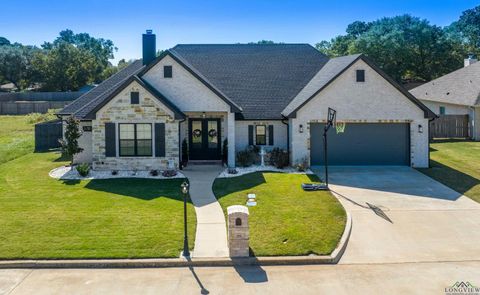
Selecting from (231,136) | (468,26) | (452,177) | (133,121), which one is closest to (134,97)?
(133,121)

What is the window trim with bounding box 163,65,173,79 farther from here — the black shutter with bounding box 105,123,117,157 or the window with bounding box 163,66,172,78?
the black shutter with bounding box 105,123,117,157

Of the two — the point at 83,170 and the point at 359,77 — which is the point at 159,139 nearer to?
the point at 83,170

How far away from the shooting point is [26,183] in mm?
19250

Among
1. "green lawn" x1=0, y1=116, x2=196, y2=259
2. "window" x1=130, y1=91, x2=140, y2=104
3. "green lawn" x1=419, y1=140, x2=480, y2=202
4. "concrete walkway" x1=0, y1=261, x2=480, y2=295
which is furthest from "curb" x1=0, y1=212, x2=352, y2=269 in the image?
"window" x1=130, y1=91, x2=140, y2=104

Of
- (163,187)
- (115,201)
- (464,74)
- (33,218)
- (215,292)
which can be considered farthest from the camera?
(464,74)

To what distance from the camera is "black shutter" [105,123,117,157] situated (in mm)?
21203

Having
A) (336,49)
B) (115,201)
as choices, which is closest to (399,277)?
(115,201)

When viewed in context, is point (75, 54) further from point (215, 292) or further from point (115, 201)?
point (215, 292)

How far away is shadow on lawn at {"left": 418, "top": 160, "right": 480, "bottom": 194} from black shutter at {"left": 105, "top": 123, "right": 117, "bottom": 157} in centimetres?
1426

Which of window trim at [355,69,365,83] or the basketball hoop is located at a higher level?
window trim at [355,69,365,83]

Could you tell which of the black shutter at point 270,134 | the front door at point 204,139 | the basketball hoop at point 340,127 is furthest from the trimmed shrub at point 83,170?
the basketball hoop at point 340,127

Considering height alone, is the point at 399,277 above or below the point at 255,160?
below

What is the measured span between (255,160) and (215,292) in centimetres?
1373

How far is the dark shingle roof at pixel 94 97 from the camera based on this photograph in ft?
74.3
